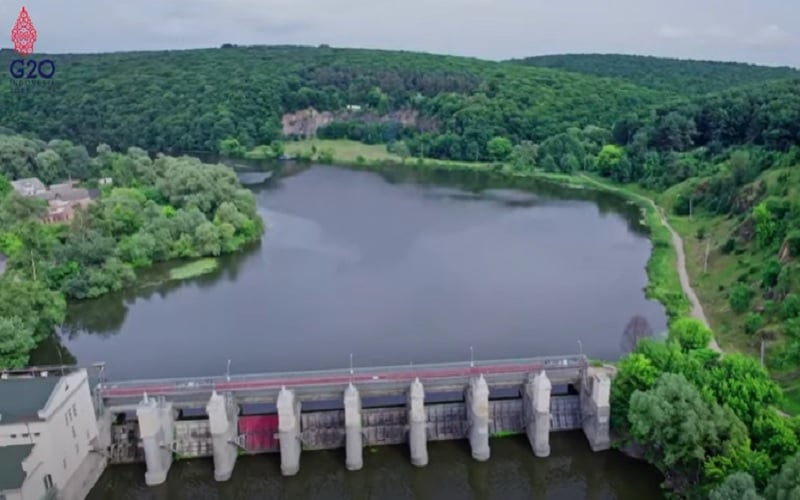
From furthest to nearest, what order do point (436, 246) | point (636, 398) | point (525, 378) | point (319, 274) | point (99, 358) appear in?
Result: point (436, 246) → point (319, 274) → point (99, 358) → point (525, 378) → point (636, 398)

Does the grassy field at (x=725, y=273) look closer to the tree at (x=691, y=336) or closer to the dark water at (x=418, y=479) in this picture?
the tree at (x=691, y=336)

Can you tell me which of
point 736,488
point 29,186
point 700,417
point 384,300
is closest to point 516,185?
point 384,300

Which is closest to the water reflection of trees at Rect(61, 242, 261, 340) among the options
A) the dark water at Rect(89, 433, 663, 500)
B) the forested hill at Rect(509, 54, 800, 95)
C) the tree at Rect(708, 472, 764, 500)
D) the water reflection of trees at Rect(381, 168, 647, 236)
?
the dark water at Rect(89, 433, 663, 500)

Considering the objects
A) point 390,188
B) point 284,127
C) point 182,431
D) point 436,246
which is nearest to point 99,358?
point 182,431

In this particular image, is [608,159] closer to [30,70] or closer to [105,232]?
[105,232]

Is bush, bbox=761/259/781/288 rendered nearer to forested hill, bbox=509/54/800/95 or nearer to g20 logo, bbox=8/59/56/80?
forested hill, bbox=509/54/800/95

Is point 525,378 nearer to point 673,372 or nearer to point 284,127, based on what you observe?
point 673,372
